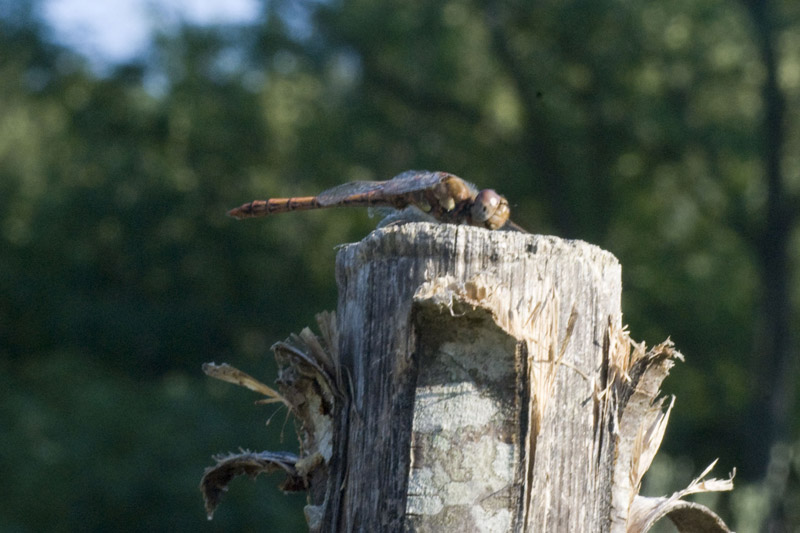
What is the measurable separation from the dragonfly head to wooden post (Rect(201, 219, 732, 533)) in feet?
1.71

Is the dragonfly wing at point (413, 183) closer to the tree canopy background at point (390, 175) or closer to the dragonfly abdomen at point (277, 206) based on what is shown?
the dragonfly abdomen at point (277, 206)

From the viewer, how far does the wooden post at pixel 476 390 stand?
6.13 ft

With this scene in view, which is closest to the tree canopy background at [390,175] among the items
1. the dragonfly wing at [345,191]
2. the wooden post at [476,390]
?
the dragonfly wing at [345,191]

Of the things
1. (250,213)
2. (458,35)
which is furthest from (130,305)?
(250,213)

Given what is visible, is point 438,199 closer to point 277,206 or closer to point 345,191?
point 345,191

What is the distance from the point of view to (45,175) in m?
17.0

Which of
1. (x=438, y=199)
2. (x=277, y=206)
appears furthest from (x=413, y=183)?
(x=277, y=206)

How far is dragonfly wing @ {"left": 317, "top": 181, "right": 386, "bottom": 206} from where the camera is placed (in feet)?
8.57

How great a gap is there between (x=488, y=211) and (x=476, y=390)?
75 cm

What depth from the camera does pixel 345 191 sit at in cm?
268

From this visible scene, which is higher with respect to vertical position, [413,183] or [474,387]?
[413,183]

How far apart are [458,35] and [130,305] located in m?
6.80

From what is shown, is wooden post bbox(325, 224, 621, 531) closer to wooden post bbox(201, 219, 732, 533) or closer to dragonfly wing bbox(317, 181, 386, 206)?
wooden post bbox(201, 219, 732, 533)

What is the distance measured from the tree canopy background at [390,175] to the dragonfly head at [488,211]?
1159cm
